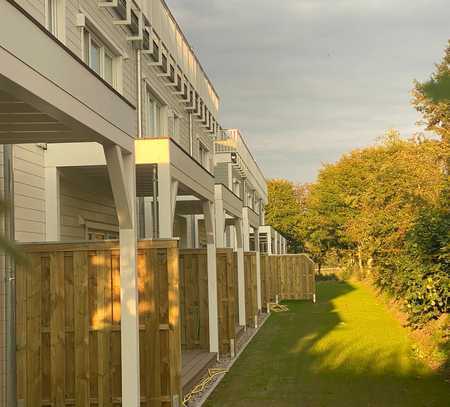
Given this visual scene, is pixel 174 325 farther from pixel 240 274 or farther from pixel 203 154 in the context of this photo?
pixel 203 154

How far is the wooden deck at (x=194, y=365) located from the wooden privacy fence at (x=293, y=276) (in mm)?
15576

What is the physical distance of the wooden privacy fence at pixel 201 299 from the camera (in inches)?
490

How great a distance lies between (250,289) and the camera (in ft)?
59.3

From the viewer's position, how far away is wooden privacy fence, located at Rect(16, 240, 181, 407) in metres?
7.46

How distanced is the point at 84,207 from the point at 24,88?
25.5 ft

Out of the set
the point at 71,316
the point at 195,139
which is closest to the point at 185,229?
the point at 195,139

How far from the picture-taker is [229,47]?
52.4ft

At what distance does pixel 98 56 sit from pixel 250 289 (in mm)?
8663

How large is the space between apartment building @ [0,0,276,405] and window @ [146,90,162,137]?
1.2 inches

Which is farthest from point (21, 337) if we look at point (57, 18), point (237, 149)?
point (237, 149)

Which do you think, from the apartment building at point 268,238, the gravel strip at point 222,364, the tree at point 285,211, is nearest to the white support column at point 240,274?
the gravel strip at point 222,364

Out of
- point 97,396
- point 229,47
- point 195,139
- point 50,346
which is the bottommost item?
point 97,396

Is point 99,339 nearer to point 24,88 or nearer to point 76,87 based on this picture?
point 76,87

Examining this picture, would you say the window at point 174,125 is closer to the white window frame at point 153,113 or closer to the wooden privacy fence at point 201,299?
the white window frame at point 153,113
